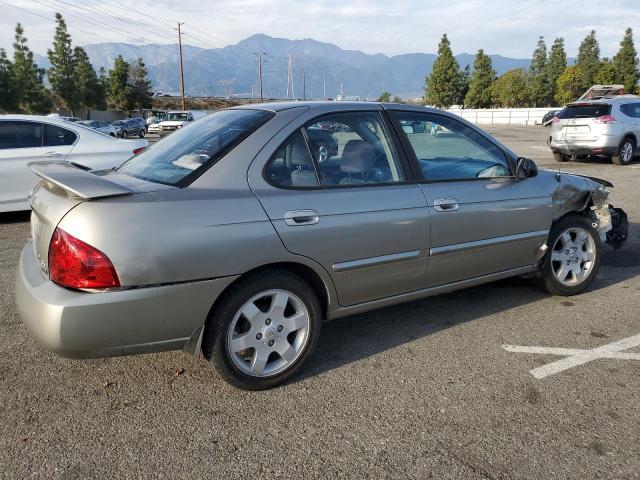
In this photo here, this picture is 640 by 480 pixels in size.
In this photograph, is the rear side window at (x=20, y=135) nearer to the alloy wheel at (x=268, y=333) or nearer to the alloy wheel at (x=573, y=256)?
the alloy wheel at (x=268, y=333)

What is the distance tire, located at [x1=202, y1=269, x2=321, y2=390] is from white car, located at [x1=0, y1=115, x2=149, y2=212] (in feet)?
16.7

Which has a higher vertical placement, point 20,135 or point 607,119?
point 607,119

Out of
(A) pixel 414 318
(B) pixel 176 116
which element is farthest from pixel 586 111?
(B) pixel 176 116

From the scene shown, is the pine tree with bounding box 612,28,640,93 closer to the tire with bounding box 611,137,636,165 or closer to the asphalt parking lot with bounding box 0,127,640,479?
the tire with bounding box 611,137,636,165

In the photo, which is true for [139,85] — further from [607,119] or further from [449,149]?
[449,149]

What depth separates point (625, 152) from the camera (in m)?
13.3

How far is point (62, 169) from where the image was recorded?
3.13m

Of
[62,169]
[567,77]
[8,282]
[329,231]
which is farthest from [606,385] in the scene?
[567,77]

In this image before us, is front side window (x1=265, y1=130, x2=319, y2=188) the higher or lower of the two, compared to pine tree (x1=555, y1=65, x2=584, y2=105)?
lower

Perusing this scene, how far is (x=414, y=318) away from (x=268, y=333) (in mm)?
1507

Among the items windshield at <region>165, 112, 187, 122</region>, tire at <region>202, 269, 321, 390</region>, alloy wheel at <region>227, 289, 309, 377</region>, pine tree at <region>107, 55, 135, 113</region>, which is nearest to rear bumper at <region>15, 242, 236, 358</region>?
tire at <region>202, 269, 321, 390</region>

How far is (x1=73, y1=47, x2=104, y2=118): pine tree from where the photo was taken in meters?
51.4

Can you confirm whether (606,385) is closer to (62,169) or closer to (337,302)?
(337,302)

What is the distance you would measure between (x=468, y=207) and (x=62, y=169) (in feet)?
8.56
